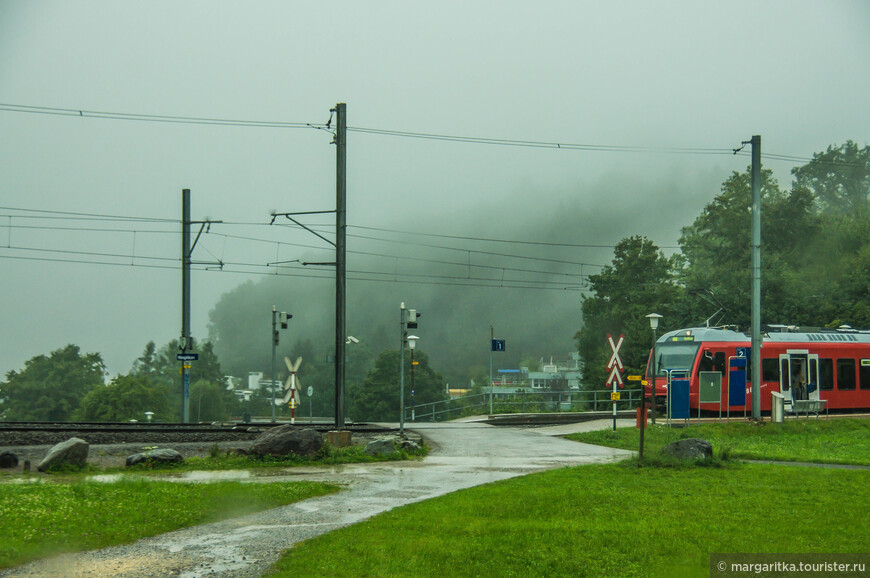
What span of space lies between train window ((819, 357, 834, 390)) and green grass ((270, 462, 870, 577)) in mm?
22340

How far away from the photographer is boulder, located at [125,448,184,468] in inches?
661

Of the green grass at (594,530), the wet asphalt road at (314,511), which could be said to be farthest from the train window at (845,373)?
the green grass at (594,530)

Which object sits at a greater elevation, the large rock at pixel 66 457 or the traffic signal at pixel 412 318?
the traffic signal at pixel 412 318

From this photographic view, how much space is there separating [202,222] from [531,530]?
26.8 meters

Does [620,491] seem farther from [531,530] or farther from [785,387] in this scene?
[785,387]

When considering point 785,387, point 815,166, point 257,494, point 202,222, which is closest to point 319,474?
point 257,494

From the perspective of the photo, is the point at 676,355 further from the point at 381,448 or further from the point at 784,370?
the point at 381,448

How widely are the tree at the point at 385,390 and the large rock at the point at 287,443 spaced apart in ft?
162

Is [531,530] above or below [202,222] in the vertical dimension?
below

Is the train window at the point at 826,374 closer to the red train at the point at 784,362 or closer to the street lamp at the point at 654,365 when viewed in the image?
the red train at the point at 784,362

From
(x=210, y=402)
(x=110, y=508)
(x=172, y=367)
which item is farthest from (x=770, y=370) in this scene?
(x=172, y=367)

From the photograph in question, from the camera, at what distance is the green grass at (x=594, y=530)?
7.73 m

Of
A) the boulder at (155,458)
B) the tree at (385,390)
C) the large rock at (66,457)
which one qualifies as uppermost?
the large rock at (66,457)

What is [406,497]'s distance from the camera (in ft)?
42.3
